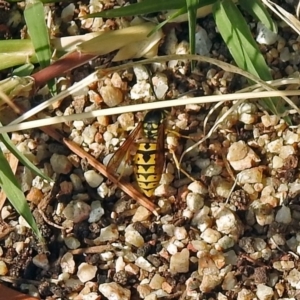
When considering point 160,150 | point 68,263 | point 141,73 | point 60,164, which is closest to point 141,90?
point 141,73

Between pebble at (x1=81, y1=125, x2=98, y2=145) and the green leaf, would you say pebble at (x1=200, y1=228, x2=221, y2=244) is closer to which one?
pebble at (x1=81, y1=125, x2=98, y2=145)

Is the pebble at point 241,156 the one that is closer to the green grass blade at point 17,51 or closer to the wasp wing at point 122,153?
the wasp wing at point 122,153

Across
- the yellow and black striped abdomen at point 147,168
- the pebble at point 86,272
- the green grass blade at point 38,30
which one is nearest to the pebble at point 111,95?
the yellow and black striped abdomen at point 147,168

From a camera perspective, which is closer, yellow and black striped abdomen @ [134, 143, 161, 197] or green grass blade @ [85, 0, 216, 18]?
green grass blade @ [85, 0, 216, 18]

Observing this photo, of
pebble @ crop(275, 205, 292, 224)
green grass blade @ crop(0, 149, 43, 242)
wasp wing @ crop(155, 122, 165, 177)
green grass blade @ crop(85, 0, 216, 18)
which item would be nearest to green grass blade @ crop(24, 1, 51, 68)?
green grass blade @ crop(85, 0, 216, 18)

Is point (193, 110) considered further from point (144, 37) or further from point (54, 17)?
point (54, 17)

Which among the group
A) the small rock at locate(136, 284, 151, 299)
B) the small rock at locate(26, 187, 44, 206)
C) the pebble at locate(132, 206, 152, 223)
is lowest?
the small rock at locate(136, 284, 151, 299)
